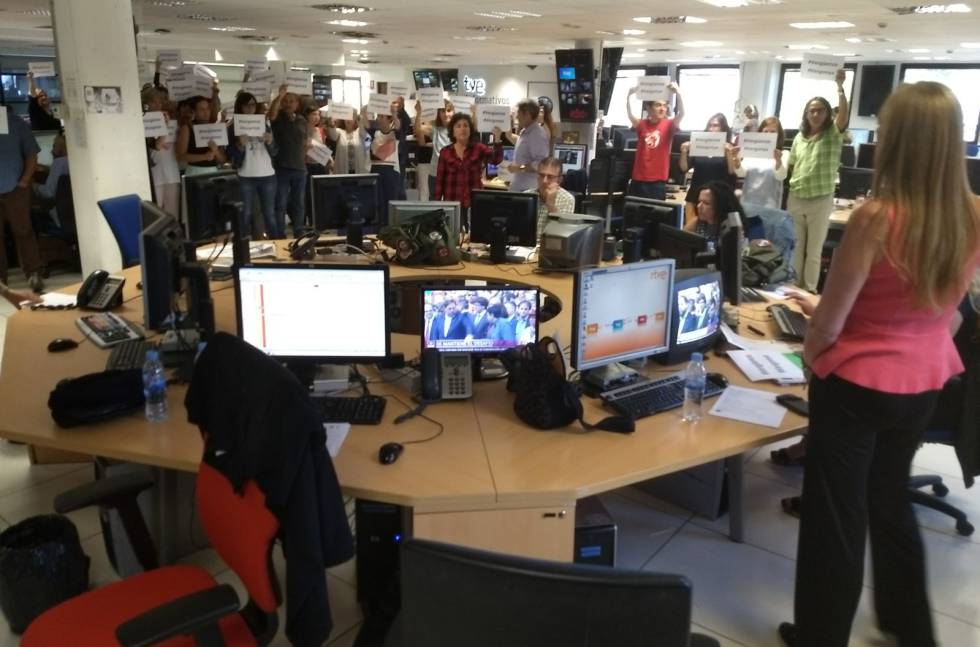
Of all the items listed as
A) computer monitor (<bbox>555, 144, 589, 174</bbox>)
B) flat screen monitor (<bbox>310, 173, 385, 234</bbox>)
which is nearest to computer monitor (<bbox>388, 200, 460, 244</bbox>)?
flat screen monitor (<bbox>310, 173, 385, 234</bbox>)

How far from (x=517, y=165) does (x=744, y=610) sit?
503cm

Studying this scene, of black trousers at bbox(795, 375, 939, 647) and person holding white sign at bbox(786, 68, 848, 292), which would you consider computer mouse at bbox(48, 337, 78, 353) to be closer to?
black trousers at bbox(795, 375, 939, 647)

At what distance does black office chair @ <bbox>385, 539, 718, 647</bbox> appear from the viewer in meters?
0.98

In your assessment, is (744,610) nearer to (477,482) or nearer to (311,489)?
(477,482)

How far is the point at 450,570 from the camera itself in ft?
3.38

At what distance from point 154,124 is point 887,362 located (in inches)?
209

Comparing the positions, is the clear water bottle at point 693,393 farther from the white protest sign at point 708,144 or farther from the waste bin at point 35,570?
the white protest sign at point 708,144

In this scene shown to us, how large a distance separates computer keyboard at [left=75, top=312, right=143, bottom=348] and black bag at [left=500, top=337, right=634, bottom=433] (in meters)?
1.67

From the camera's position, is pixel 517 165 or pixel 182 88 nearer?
pixel 182 88

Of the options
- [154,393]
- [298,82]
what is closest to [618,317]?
[154,393]

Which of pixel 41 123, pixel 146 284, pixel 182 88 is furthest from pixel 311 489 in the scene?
pixel 41 123

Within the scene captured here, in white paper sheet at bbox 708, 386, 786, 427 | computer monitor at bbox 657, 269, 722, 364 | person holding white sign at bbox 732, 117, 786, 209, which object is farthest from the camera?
person holding white sign at bbox 732, 117, 786, 209

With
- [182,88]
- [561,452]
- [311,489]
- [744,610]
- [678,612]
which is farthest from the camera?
[182,88]

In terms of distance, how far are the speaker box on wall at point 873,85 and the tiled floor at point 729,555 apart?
12387 millimetres
